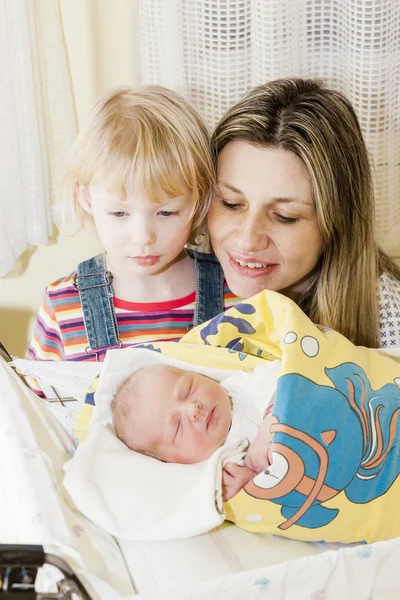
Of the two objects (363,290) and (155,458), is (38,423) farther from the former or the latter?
(363,290)

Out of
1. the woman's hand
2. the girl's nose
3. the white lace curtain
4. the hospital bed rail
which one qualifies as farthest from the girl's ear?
the hospital bed rail

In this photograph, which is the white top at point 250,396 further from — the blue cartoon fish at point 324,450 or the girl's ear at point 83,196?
the girl's ear at point 83,196

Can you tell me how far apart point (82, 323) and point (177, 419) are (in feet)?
1.14

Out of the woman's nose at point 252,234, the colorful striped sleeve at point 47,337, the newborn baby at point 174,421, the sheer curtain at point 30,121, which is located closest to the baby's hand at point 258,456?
the newborn baby at point 174,421

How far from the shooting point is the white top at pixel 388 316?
1283mm

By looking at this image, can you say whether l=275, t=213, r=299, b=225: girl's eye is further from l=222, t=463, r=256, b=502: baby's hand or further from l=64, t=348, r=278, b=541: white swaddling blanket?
l=222, t=463, r=256, b=502: baby's hand

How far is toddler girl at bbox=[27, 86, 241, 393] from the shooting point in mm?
1117

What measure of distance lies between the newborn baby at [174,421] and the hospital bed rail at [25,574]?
34cm

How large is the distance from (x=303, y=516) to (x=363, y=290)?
49cm

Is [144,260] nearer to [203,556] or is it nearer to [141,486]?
[141,486]

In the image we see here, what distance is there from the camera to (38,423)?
3.40ft

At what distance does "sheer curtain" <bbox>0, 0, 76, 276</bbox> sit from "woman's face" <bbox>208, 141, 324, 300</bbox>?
1.37 ft

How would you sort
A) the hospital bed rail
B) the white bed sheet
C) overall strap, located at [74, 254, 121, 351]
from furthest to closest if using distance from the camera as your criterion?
overall strap, located at [74, 254, 121, 351] < the white bed sheet < the hospital bed rail

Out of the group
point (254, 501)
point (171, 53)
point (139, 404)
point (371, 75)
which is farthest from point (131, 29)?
→ point (254, 501)
